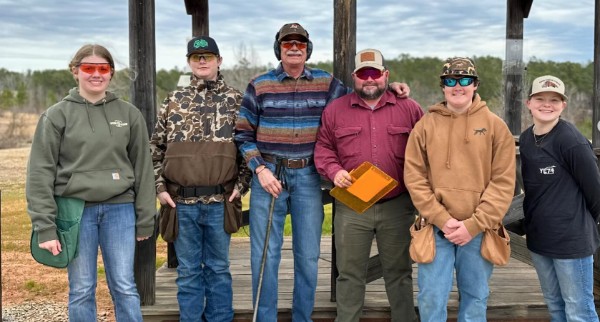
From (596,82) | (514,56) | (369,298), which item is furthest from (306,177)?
(514,56)

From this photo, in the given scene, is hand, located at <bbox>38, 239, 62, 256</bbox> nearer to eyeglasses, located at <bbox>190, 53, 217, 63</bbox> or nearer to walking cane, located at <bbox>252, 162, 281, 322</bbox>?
walking cane, located at <bbox>252, 162, 281, 322</bbox>

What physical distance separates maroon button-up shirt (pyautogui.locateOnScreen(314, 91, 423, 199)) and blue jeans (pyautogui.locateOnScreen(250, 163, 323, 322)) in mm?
205

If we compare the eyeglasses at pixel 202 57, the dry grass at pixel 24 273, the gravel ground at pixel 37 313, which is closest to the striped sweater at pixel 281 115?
the eyeglasses at pixel 202 57

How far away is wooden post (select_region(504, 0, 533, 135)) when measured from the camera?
6441 mm

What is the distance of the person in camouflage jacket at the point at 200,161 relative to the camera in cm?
373

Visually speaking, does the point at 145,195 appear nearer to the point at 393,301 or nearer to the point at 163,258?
the point at 393,301

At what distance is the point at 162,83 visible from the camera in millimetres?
44688

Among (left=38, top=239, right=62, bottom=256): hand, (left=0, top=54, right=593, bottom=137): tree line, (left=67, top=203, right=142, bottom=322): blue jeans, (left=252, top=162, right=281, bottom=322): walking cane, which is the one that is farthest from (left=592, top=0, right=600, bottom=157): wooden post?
(left=0, top=54, right=593, bottom=137): tree line

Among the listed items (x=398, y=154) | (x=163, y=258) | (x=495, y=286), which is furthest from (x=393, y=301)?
(x=163, y=258)

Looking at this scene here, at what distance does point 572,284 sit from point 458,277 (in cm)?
58

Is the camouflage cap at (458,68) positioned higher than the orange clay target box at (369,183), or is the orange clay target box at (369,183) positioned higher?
the camouflage cap at (458,68)

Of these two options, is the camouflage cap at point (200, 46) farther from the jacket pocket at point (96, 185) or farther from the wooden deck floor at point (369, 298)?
the wooden deck floor at point (369, 298)

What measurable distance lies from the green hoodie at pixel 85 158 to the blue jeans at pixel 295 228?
2.18ft

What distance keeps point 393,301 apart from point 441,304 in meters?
0.45
